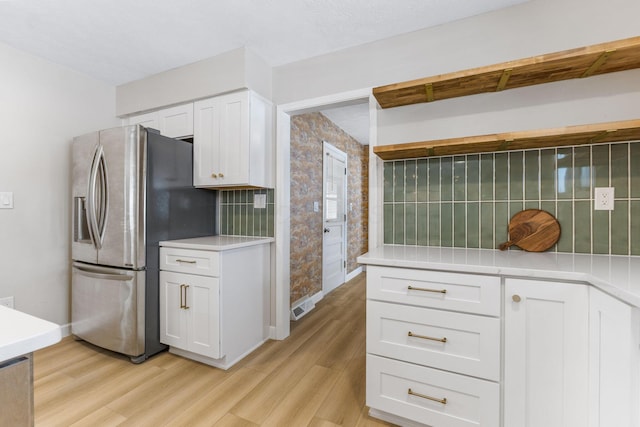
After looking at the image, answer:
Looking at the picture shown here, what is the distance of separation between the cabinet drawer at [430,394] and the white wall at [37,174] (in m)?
2.75

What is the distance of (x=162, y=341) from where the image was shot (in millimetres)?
2219

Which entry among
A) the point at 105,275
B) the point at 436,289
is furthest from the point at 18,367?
the point at 105,275

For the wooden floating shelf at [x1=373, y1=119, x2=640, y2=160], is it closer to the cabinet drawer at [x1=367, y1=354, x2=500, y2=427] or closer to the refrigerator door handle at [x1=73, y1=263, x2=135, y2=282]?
the cabinet drawer at [x1=367, y1=354, x2=500, y2=427]

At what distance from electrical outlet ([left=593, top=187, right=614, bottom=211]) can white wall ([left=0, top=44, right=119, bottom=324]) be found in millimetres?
3945

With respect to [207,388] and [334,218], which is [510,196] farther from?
[334,218]

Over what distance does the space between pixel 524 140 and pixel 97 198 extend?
2886 mm

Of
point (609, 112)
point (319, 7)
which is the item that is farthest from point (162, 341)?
point (609, 112)

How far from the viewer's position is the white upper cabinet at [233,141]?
7.59 ft

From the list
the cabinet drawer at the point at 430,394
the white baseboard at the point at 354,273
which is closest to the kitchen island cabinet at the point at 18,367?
the cabinet drawer at the point at 430,394

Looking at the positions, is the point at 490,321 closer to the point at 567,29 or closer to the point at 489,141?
the point at 489,141

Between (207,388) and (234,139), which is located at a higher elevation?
(234,139)

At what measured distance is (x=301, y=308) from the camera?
3.14 m

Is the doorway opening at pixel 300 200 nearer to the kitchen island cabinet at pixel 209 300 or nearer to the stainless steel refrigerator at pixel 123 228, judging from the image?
the kitchen island cabinet at pixel 209 300

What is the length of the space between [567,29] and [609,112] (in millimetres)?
542
